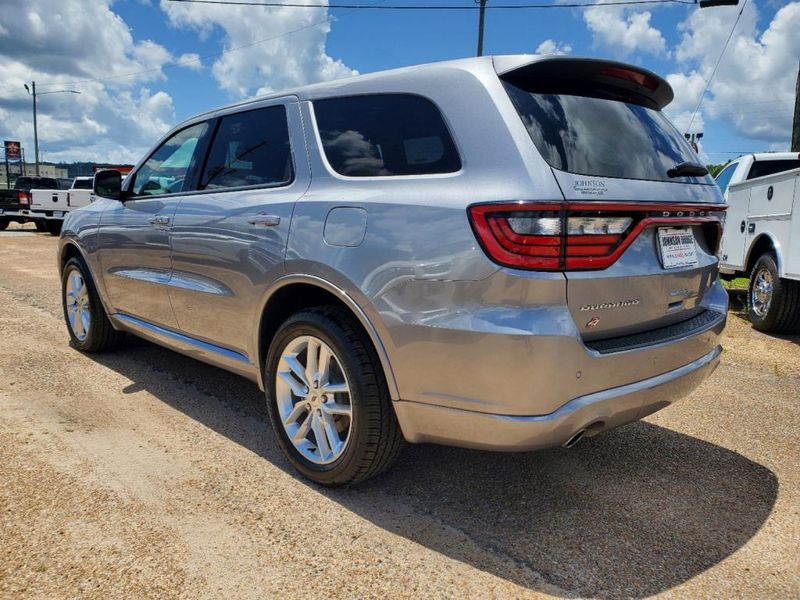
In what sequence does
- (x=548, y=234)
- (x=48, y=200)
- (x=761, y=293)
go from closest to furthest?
(x=548, y=234)
(x=761, y=293)
(x=48, y=200)

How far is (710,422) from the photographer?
3738mm

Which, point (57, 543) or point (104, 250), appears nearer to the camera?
point (57, 543)

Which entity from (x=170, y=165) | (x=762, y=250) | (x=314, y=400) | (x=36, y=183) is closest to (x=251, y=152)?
(x=170, y=165)

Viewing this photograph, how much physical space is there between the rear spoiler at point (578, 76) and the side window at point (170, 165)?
2.09 meters

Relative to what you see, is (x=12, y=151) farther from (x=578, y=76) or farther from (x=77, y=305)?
(x=578, y=76)

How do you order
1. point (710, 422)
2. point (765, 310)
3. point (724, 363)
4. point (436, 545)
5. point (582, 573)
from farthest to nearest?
point (765, 310) < point (724, 363) < point (710, 422) < point (436, 545) < point (582, 573)

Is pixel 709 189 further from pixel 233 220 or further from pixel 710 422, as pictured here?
pixel 233 220

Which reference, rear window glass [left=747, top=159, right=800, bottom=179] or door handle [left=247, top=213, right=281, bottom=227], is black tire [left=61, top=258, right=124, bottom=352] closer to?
door handle [left=247, top=213, right=281, bottom=227]

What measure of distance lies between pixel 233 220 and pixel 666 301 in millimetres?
2041

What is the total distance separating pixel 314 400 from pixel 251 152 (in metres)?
1.40

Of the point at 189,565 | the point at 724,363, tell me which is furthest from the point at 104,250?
the point at 724,363

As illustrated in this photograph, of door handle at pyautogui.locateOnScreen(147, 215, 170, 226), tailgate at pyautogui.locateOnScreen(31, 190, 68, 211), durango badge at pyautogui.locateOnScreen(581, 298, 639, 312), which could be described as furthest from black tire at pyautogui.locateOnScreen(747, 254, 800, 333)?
tailgate at pyautogui.locateOnScreen(31, 190, 68, 211)

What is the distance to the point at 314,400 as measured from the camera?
279 cm

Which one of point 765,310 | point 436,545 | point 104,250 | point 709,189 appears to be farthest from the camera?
point 765,310
